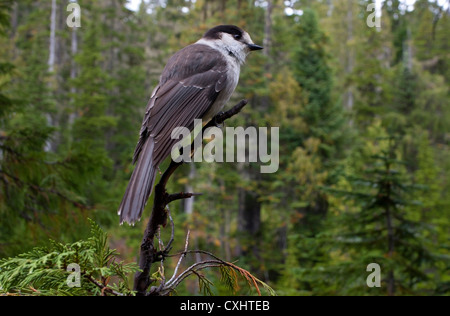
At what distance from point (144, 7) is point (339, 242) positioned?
31.8m

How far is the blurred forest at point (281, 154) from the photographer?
14.1ft

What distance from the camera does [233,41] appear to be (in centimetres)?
377

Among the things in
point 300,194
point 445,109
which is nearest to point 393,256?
point 300,194

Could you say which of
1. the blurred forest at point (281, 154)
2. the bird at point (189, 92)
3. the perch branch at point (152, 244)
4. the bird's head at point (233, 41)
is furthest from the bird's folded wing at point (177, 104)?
the blurred forest at point (281, 154)

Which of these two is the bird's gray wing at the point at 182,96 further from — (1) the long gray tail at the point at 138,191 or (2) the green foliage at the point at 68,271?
(2) the green foliage at the point at 68,271

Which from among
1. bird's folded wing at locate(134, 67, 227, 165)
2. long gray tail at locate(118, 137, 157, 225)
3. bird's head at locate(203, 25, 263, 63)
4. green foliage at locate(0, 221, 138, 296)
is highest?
bird's head at locate(203, 25, 263, 63)

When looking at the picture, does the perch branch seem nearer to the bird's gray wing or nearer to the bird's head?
the bird's gray wing

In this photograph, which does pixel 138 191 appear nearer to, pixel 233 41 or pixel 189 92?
pixel 189 92

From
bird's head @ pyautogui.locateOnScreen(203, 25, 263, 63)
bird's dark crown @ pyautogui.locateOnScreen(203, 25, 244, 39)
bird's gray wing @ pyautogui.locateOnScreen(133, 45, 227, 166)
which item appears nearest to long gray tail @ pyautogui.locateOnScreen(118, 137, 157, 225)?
bird's gray wing @ pyautogui.locateOnScreen(133, 45, 227, 166)

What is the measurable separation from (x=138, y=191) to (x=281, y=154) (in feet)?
48.9

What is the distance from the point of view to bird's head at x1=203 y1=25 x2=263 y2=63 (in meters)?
3.68

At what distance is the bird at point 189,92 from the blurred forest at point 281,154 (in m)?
0.58

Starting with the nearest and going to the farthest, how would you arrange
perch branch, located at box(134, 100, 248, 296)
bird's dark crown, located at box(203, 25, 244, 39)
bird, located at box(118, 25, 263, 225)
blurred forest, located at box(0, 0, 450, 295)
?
perch branch, located at box(134, 100, 248, 296), bird, located at box(118, 25, 263, 225), bird's dark crown, located at box(203, 25, 244, 39), blurred forest, located at box(0, 0, 450, 295)

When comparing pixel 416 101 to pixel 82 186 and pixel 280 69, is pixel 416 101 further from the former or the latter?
pixel 82 186
